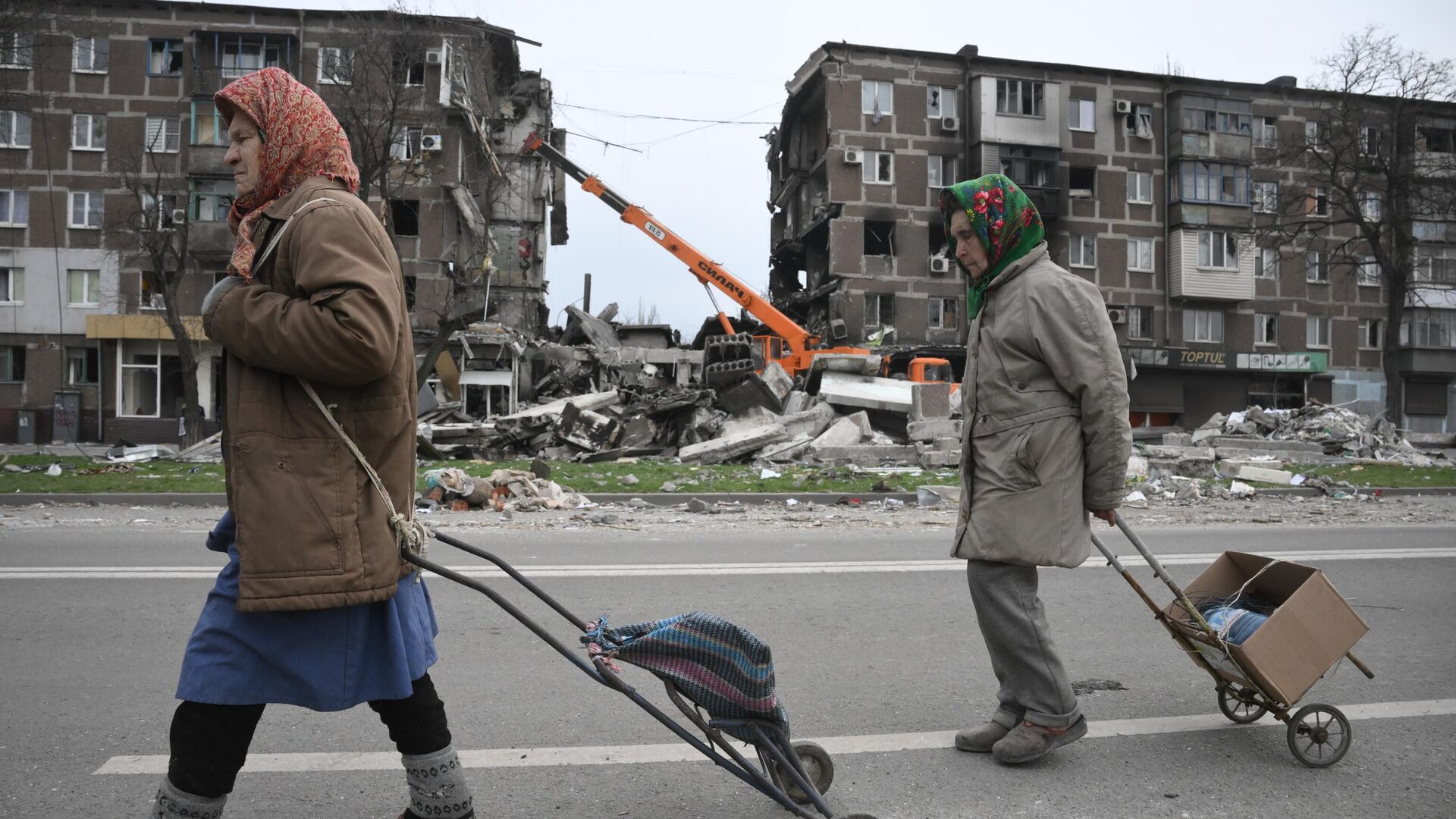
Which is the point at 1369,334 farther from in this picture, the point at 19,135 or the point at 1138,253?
the point at 19,135

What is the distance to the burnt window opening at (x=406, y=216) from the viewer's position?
33250 millimetres

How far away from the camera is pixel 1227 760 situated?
3277 mm

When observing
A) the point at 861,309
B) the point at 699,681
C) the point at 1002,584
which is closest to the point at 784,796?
the point at 699,681

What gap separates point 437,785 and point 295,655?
481 mm

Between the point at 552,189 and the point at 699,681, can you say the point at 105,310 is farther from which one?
the point at 699,681

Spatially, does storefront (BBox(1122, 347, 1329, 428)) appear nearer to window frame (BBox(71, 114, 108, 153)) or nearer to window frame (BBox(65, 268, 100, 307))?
window frame (BBox(65, 268, 100, 307))

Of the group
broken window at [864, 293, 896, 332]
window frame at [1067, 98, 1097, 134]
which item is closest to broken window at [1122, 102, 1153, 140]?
window frame at [1067, 98, 1097, 134]

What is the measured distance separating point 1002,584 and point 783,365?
68.2ft

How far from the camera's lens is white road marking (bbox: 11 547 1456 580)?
605 cm

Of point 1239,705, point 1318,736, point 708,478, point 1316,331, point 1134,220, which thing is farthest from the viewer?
point 1316,331

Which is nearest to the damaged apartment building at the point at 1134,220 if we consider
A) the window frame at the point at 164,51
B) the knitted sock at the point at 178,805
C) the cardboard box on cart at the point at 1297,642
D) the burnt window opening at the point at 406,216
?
the burnt window opening at the point at 406,216

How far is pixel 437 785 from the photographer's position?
2.25 meters

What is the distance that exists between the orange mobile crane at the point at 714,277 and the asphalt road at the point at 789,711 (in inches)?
693

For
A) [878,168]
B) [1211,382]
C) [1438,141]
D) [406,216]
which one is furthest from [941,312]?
[1438,141]
